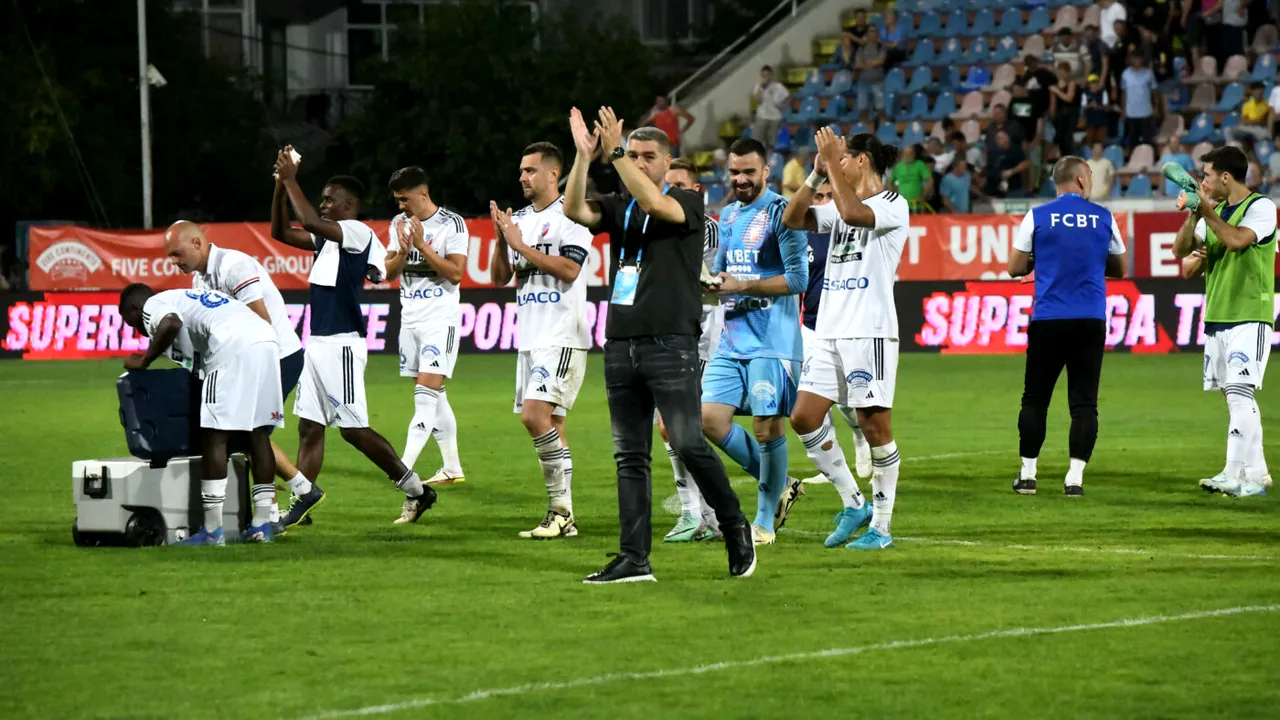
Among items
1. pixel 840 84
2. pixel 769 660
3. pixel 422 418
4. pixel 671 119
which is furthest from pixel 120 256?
pixel 769 660

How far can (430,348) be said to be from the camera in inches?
545

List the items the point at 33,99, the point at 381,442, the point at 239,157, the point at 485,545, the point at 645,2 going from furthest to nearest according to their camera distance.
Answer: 1. the point at 645,2
2. the point at 239,157
3. the point at 33,99
4. the point at 381,442
5. the point at 485,545

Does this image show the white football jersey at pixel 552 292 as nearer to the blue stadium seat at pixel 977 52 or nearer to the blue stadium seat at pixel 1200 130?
the blue stadium seat at pixel 1200 130

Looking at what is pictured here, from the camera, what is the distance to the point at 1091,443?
12.8 m

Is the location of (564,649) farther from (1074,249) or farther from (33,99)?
(33,99)

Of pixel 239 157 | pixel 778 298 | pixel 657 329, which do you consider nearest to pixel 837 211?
pixel 778 298

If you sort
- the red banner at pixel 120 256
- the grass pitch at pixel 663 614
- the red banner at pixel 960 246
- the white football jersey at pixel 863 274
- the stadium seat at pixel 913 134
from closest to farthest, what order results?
the grass pitch at pixel 663 614
the white football jersey at pixel 863 274
the red banner at pixel 960 246
the red banner at pixel 120 256
the stadium seat at pixel 913 134

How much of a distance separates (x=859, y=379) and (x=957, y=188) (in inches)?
819

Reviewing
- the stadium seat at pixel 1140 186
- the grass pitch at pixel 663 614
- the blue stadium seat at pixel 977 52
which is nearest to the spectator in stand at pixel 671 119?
the blue stadium seat at pixel 977 52

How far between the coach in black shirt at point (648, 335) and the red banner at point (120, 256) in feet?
68.7

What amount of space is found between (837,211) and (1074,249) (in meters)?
3.38

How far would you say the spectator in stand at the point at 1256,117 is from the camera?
96.4 feet

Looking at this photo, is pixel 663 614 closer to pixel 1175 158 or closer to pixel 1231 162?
pixel 1231 162

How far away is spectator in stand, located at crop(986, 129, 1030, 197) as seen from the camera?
30109 mm
